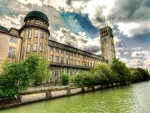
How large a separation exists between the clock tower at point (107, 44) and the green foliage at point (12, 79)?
72.4 m

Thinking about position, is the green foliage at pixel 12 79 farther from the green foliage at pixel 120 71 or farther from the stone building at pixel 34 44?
the green foliage at pixel 120 71

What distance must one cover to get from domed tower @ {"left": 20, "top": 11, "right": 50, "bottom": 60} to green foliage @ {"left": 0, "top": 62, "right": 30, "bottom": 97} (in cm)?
1321

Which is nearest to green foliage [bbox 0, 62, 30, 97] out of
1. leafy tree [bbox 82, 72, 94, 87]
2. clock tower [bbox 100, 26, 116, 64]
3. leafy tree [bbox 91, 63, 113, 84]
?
leafy tree [bbox 82, 72, 94, 87]

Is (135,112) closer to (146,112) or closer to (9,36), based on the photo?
(146,112)

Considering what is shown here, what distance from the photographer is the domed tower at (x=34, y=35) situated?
33.1m

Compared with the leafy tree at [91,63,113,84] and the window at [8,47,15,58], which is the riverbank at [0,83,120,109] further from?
the window at [8,47,15,58]

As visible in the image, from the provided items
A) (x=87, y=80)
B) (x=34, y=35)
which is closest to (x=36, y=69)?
(x=34, y=35)

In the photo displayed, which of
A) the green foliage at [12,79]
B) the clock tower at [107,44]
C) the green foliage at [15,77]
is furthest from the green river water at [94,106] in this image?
the clock tower at [107,44]

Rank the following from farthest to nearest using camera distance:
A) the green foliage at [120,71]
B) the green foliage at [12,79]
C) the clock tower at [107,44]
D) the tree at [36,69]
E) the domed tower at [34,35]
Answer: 1. the clock tower at [107,44]
2. the green foliage at [120,71]
3. the domed tower at [34,35]
4. the tree at [36,69]
5. the green foliage at [12,79]

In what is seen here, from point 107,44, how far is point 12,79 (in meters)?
79.0

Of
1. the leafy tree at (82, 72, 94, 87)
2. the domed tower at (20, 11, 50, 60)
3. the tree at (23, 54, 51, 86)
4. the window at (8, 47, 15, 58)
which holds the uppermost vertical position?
the domed tower at (20, 11, 50, 60)

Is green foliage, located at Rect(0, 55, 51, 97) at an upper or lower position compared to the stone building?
lower

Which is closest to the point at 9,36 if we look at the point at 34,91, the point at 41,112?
the point at 34,91

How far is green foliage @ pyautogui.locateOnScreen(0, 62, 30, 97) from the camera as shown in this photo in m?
18.0
